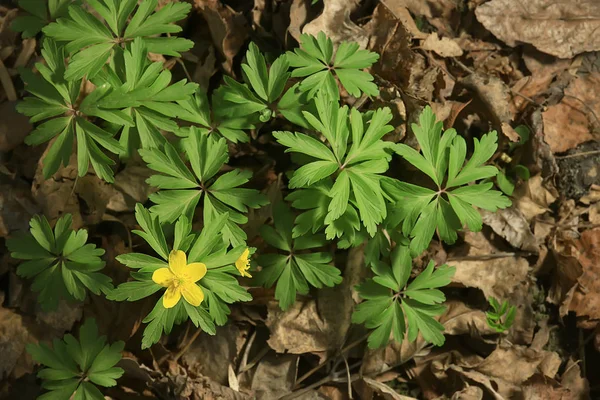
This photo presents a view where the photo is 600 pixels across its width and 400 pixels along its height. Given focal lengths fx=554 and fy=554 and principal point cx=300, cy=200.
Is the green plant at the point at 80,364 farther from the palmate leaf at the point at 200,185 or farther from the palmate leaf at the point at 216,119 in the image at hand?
the palmate leaf at the point at 216,119

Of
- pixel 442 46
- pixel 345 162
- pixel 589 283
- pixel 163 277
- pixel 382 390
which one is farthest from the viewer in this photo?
pixel 442 46

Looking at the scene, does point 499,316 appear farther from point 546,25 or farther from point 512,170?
point 546,25

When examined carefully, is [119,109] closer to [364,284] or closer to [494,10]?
[364,284]

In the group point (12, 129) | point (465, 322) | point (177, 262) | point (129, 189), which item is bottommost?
point (465, 322)

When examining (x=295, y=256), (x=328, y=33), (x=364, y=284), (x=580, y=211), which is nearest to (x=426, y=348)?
(x=364, y=284)

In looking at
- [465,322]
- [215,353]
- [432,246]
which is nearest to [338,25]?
[432,246]

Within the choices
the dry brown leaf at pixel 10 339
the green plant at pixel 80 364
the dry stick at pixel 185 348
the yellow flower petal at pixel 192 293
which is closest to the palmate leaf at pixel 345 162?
the yellow flower petal at pixel 192 293
